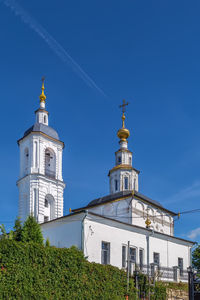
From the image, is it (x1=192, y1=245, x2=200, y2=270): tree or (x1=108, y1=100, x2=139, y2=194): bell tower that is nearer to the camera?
(x1=192, y1=245, x2=200, y2=270): tree

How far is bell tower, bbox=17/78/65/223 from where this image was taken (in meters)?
41.1

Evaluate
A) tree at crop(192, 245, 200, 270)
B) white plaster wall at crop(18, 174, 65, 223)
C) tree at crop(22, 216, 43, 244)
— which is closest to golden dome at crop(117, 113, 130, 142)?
white plaster wall at crop(18, 174, 65, 223)

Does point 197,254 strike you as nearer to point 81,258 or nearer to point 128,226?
point 128,226

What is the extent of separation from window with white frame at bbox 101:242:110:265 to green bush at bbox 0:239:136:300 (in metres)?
1.82

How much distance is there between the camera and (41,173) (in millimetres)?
41625

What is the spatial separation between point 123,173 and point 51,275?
89.6 ft

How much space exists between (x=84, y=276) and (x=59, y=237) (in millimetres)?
4900

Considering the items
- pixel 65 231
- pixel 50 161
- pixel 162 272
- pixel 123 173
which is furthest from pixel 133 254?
pixel 123 173

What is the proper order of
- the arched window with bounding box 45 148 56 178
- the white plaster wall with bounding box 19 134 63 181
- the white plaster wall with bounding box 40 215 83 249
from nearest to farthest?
1. the white plaster wall with bounding box 40 215 83 249
2. the white plaster wall with bounding box 19 134 63 181
3. the arched window with bounding box 45 148 56 178

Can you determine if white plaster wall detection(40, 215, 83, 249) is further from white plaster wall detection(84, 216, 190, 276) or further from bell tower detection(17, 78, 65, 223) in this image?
bell tower detection(17, 78, 65, 223)

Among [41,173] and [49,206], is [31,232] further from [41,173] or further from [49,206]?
[49,206]

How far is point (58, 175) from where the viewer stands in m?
43.5

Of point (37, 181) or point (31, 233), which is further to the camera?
point (37, 181)

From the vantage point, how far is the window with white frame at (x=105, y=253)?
25.1 m
